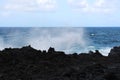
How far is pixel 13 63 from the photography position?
13.2 meters

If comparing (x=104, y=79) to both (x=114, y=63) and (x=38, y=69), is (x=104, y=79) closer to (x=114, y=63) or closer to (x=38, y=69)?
(x=38, y=69)

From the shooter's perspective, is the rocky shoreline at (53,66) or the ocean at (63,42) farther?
the ocean at (63,42)

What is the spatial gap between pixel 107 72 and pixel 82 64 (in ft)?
7.34

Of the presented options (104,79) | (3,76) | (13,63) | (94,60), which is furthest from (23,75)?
(94,60)

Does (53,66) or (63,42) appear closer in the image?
(53,66)

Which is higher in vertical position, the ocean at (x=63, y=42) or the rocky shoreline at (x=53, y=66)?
the rocky shoreline at (x=53, y=66)

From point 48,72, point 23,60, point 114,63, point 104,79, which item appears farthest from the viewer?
point 114,63

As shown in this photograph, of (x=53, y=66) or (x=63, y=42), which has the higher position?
(x=53, y=66)

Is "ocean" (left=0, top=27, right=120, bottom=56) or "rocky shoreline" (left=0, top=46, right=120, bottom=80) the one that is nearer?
"rocky shoreline" (left=0, top=46, right=120, bottom=80)

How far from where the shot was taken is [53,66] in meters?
13.4

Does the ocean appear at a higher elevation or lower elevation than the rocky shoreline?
lower

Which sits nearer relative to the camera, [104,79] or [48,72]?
[104,79]

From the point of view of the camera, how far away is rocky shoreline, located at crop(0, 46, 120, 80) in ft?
38.4

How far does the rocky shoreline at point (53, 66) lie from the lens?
1170cm
